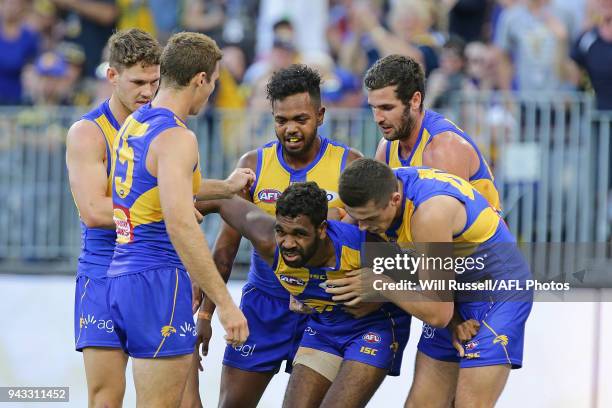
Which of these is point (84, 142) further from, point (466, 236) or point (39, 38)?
point (39, 38)

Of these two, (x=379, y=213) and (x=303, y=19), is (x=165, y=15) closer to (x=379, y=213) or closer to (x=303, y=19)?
(x=303, y=19)

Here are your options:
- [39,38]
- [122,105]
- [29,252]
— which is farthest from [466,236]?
[39,38]

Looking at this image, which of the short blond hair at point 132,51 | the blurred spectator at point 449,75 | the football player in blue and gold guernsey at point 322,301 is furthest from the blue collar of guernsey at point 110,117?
the blurred spectator at point 449,75

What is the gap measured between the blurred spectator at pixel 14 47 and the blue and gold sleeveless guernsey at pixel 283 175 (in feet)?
18.4

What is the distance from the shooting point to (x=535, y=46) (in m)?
11.8

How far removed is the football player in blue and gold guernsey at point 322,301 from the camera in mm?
6668

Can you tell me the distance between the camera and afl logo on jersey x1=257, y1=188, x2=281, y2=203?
752 centimetres

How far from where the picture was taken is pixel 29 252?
11.3 meters

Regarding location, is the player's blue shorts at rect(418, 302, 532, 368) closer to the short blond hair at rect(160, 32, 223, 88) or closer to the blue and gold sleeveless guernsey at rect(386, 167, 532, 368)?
the blue and gold sleeveless guernsey at rect(386, 167, 532, 368)

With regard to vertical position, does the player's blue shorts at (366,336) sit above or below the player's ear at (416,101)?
below

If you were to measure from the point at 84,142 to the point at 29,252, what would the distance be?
4.64 metres

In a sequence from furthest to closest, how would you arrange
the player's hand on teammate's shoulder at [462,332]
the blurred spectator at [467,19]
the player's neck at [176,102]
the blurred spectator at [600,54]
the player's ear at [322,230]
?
the blurred spectator at [467,19] < the blurred spectator at [600,54] < the player's hand on teammate's shoulder at [462,332] < the player's ear at [322,230] < the player's neck at [176,102]

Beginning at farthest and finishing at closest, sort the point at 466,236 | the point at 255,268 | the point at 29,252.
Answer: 1. the point at 29,252
2. the point at 255,268
3. the point at 466,236

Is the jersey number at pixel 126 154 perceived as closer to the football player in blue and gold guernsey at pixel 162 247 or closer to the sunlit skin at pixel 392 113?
the football player in blue and gold guernsey at pixel 162 247
